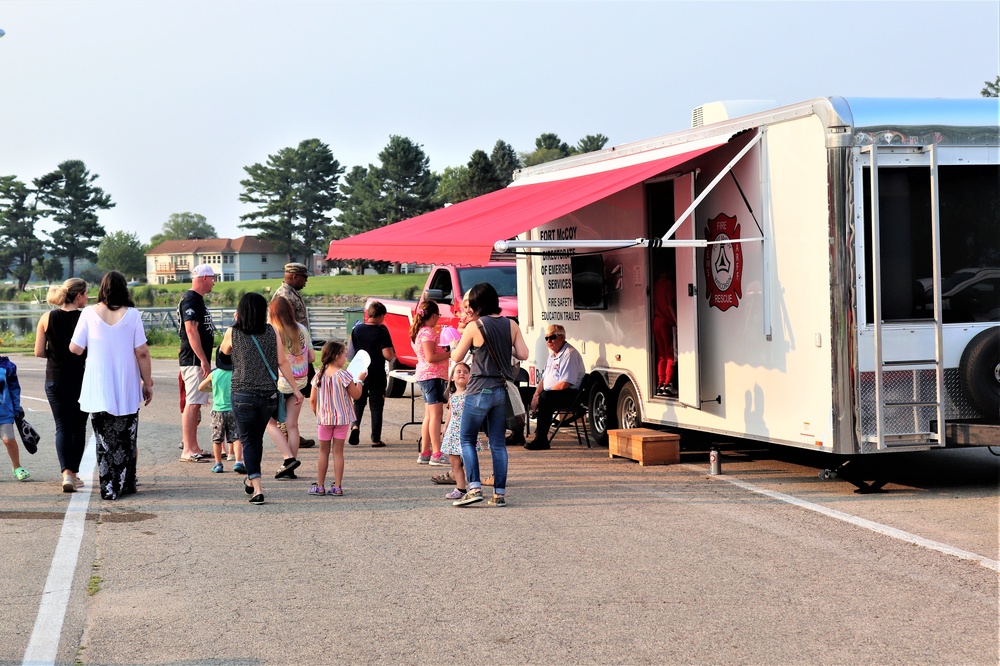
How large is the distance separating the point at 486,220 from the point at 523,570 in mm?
5245

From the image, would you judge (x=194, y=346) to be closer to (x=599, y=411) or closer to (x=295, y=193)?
(x=599, y=411)

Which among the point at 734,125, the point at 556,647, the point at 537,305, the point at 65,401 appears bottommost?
the point at 556,647

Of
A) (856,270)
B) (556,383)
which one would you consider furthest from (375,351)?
(856,270)

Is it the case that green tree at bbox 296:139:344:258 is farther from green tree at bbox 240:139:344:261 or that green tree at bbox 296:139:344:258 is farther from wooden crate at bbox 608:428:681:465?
wooden crate at bbox 608:428:681:465

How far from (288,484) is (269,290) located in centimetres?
7849

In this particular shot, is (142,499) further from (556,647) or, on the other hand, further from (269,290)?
(269,290)

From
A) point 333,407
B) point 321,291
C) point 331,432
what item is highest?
point 321,291

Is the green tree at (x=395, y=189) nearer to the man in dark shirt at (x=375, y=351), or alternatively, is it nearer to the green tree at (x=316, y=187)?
the green tree at (x=316, y=187)

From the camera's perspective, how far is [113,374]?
9.19 meters

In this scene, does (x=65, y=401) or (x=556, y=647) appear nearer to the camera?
(x=556, y=647)

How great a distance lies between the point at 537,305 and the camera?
13.8m

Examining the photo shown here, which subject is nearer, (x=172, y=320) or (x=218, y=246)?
(x=172, y=320)

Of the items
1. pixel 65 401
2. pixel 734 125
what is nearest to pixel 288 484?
pixel 65 401

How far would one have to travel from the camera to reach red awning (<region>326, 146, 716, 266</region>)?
9.96m
